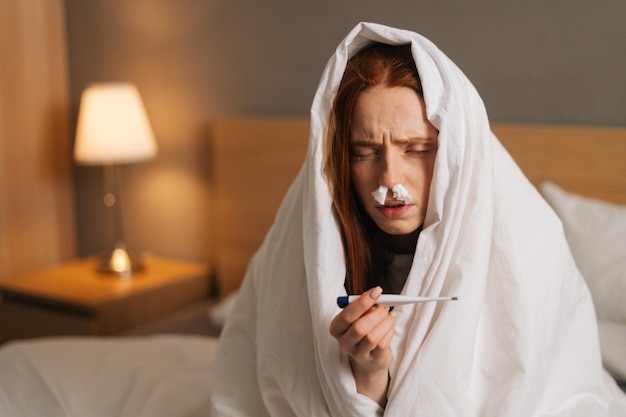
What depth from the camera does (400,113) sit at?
1.11 metres

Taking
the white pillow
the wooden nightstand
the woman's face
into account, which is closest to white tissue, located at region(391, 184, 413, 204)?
the woman's face

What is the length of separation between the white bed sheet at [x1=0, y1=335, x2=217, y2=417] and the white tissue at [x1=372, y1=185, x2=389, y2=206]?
1.85 ft

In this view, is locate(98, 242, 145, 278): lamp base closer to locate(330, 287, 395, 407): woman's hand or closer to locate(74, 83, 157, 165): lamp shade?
locate(74, 83, 157, 165): lamp shade

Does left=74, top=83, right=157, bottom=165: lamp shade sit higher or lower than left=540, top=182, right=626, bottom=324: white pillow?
higher

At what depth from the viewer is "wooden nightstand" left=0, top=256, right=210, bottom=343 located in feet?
7.97

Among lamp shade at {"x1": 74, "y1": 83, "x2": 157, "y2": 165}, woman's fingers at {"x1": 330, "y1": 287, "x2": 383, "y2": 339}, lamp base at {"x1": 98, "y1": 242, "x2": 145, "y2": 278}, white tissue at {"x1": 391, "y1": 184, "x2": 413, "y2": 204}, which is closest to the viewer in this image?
woman's fingers at {"x1": 330, "y1": 287, "x2": 383, "y2": 339}

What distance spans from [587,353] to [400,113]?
1.65 feet

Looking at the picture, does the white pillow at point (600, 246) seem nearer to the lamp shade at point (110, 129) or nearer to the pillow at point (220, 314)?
the pillow at point (220, 314)

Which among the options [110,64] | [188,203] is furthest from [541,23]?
[110,64]

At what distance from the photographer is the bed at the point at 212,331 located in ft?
4.86

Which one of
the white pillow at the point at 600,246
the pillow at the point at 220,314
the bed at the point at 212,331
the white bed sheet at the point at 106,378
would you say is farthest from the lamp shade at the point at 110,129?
the white pillow at the point at 600,246

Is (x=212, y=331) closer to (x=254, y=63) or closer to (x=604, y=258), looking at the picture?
(x=254, y=63)

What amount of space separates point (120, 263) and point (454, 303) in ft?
6.13

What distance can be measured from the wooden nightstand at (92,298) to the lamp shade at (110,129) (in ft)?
1.38
